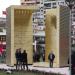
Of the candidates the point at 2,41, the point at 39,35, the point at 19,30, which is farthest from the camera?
the point at 39,35

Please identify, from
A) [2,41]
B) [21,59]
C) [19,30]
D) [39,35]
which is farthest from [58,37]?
[39,35]

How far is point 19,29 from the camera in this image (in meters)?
34.1

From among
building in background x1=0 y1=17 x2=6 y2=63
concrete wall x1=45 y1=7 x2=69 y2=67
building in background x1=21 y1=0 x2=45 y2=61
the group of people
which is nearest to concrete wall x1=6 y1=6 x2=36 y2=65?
building in background x1=21 y1=0 x2=45 y2=61

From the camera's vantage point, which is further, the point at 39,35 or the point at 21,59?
the point at 39,35

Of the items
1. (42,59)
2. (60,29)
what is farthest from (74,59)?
(42,59)

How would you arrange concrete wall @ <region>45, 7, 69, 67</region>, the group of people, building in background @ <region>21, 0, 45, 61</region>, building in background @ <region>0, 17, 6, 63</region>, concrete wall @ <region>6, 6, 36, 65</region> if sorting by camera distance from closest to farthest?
the group of people, concrete wall @ <region>45, 7, 69, 67</region>, concrete wall @ <region>6, 6, 36, 65</region>, building in background @ <region>0, 17, 6, 63</region>, building in background @ <region>21, 0, 45, 61</region>

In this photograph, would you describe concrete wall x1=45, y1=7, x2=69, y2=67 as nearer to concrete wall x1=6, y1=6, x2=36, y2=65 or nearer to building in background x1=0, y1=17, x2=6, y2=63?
concrete wall x1=6, y1=6, x2=36, y2=65

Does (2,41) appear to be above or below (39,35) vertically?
below

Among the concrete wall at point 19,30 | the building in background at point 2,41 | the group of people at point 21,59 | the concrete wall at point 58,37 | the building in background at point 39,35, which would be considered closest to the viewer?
the group of people at point 21,59

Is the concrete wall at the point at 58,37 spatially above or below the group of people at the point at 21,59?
above

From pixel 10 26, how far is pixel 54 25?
124 inches

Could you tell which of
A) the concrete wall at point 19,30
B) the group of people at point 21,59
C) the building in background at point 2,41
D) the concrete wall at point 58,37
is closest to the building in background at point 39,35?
the concrete wall at point 19,30

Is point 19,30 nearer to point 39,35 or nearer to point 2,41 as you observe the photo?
point 2,41

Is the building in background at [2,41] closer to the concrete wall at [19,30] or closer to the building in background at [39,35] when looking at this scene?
the building in background at [39,35]
